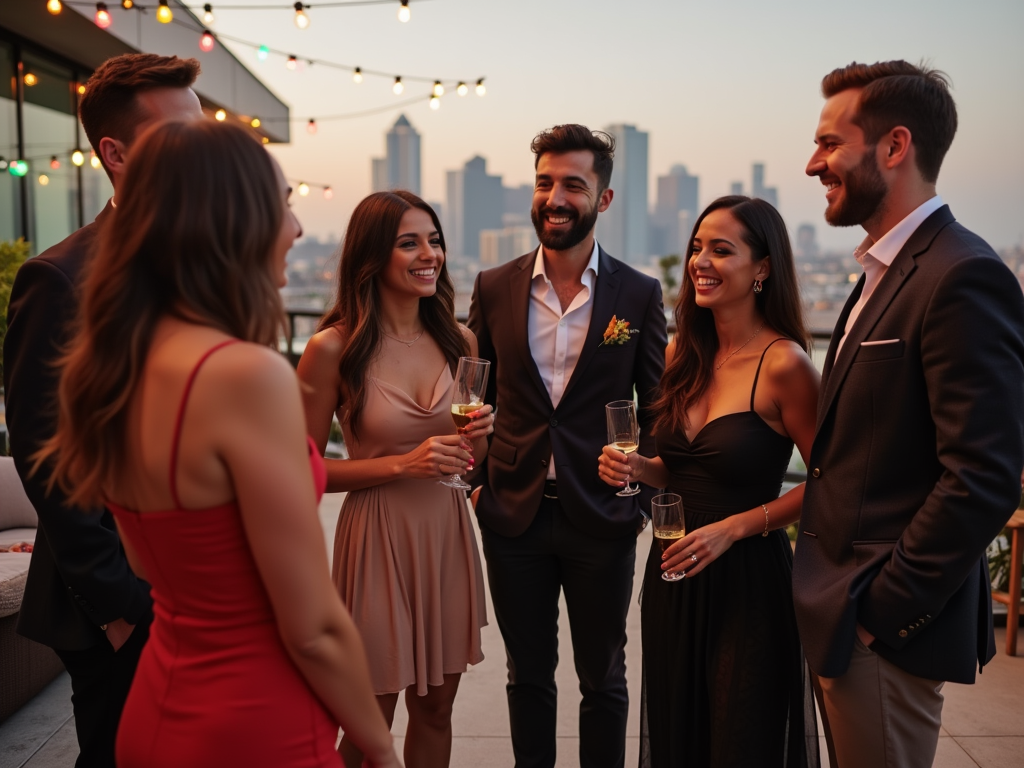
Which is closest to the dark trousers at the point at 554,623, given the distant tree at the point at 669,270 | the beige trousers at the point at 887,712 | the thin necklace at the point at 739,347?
the thin necklace at the point at 739,347

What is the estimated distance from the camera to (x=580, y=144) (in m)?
2.83

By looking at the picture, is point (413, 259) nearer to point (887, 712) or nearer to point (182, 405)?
point (182, 405)

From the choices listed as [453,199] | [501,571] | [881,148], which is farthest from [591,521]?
[453,199]

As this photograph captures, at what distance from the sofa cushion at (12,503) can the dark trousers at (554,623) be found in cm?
271

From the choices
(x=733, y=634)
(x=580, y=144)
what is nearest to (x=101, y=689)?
(x=733, y=634)

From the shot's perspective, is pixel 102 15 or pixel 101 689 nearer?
pixel 101 689

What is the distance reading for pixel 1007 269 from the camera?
1.68 metres

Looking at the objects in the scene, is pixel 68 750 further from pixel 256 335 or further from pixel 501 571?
pixel 256 335

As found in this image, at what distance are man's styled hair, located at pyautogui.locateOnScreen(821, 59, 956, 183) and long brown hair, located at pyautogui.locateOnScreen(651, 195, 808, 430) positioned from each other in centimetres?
53

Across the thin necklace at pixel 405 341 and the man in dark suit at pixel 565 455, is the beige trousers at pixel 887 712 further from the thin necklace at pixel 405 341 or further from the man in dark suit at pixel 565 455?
the thin necklace at pixel 405 341

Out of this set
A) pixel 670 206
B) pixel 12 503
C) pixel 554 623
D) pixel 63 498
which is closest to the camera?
pixel 63 498

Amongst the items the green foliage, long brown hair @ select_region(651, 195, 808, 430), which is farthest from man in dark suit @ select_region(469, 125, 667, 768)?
the green foliage

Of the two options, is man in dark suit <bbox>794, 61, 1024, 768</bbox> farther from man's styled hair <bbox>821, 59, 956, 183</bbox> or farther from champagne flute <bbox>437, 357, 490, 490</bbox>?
champagne flute <bbox>437, 357, 490, 490</bbox>

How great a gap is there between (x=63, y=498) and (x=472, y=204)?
1526 centimetres
